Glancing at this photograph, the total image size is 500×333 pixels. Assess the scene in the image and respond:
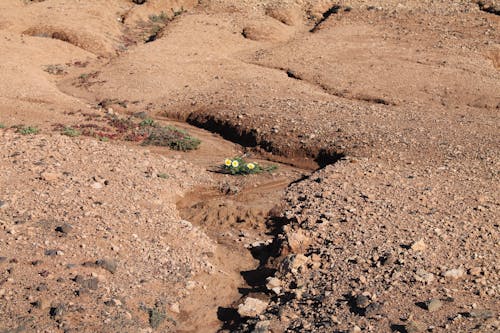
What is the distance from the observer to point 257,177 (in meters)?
9.56

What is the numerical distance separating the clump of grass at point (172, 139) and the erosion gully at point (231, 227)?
0.17 meters

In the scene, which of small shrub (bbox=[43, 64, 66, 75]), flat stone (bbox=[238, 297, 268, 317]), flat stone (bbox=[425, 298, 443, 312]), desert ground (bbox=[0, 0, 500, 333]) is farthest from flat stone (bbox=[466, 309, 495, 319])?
small shrub (bbox=[43, 64, 66, 75])

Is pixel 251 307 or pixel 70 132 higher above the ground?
pixel 251 307

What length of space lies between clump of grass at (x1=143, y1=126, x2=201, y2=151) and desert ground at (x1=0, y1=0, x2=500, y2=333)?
0.04m

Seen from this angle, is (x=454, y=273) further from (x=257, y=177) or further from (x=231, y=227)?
(x=257, y=177)

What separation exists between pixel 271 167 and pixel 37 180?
3.77 metres

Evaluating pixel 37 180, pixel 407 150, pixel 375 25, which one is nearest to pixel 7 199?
pixel 37 180

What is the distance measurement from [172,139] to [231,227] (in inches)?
144

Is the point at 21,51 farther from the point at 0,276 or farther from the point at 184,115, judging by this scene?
the point at 0,276

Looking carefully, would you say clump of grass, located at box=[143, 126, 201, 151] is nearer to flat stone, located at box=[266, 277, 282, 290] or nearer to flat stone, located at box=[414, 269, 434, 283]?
flat stone, located at box=[266, 277, 282, 290]

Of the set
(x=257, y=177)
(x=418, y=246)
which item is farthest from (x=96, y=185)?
(x=418, y=246)

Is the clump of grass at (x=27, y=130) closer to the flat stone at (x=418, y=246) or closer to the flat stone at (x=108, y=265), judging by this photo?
the flat stone at (x=108, y=265)

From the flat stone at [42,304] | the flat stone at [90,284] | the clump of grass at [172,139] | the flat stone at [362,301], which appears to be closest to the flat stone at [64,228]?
the flat stone at [90,284]

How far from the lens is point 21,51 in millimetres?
16172
